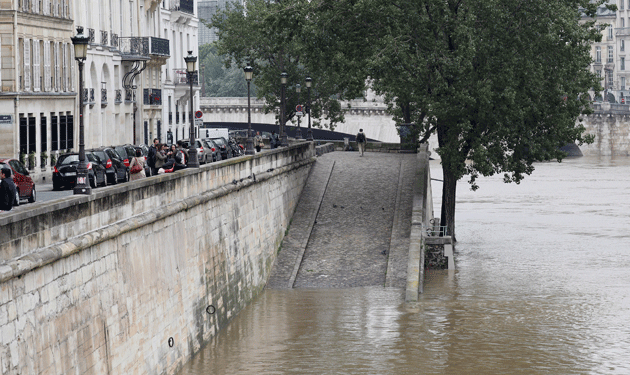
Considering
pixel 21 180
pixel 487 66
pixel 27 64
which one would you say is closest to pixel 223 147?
pixel 27 64

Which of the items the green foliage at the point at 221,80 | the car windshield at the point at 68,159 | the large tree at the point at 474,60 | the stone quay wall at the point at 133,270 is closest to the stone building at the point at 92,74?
the car windshield at the point at 68,159

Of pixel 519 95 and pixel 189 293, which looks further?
pixel 519 95

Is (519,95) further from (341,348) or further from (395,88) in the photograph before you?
(341,348)

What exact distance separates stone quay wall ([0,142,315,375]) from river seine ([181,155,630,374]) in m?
1.22

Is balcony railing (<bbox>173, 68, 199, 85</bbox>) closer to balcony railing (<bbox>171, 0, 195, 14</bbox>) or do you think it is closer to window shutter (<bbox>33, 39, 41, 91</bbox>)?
balcony railing (<bbox>171, 0, 195, 14</bbox>)

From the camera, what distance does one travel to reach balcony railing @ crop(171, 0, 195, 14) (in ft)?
239

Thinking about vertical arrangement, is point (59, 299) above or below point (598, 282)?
above

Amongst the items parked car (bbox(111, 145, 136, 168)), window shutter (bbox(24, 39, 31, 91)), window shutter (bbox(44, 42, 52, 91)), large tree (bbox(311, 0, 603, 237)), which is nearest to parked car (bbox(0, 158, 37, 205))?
parked car (bbox(111, 145, 136, 168))

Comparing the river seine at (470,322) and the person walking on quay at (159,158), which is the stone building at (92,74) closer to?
the person walking on quay at (159,158)

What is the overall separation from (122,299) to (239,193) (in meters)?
11.7

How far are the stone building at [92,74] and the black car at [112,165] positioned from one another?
20.4 ft

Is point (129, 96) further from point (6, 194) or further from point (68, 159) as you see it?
point (6, 194)

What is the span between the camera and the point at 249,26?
2457 inches

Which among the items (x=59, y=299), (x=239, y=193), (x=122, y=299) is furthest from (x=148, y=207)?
(x=239, y=193)
